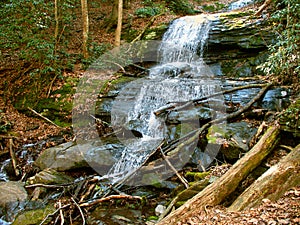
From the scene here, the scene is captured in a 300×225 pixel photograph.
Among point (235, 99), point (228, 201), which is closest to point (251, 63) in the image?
point (235, 99)

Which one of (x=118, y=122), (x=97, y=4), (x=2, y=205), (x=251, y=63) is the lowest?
(x=2, y=205)

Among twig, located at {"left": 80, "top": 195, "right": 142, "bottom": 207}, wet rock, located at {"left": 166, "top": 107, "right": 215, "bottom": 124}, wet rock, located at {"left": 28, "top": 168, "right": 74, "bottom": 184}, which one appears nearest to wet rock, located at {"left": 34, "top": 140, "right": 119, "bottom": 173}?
wet rock, located at {"left": 28, "top": 168, "right": 74, "bottom": 184}

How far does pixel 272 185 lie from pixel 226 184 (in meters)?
0.63

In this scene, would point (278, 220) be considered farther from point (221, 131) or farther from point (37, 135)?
point (37, 135)

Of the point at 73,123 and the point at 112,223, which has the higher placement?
the point at 73,123

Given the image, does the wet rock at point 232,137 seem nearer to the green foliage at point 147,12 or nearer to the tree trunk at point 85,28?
the tree trunk at point 85,28

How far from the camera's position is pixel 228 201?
359 cm

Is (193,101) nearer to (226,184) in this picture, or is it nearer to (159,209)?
(159,209)

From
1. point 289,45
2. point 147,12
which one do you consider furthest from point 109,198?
point 147,12

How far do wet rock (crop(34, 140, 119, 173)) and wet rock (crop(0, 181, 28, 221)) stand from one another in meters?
0.93

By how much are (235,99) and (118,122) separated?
12.0 ft

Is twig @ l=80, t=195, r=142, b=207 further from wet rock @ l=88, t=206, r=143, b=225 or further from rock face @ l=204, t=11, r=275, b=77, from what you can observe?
rock face @ l=204, t=11, r=275, b=77

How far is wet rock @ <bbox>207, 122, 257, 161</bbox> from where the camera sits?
525cm

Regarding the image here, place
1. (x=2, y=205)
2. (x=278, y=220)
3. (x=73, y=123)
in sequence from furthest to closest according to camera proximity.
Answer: (x=73, y=123) → (x=2, y=205) → (x=278, y=220)
